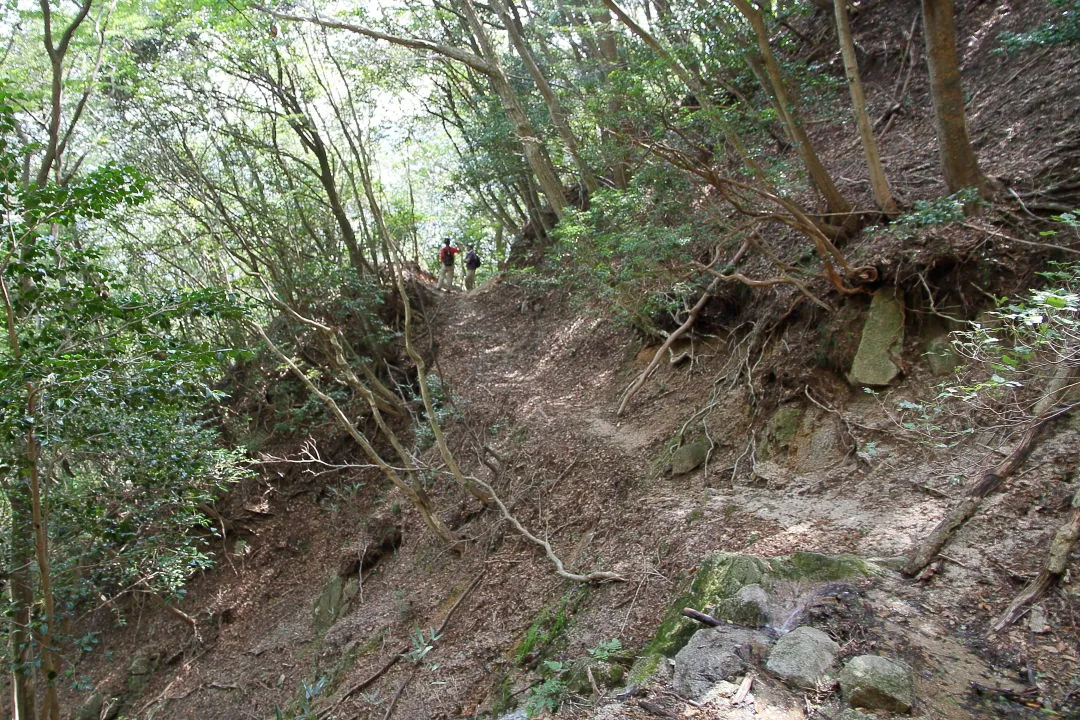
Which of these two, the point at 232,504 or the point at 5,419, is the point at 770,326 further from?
the point at 232,504

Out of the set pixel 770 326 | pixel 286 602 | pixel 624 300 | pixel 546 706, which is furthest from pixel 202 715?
pixel 770 326

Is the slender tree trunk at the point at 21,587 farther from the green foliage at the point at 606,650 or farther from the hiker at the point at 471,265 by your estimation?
the hiker at the point at 471,265

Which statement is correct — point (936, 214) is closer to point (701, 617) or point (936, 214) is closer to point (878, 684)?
point (701, 617)

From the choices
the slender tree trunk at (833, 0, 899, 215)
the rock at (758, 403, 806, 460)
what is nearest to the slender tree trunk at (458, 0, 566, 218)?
the slender tree trunk at (833, 0, 899, 215)

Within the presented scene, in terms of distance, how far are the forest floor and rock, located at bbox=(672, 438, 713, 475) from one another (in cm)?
10

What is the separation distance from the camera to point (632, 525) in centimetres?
710

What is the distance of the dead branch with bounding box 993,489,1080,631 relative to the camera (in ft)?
11.4

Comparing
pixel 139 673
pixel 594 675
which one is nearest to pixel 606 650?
pixel 594 675

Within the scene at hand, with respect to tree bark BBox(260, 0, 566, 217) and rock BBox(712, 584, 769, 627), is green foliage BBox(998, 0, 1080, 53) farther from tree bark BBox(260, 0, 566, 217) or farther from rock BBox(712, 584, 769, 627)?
rock BBox(712, 584, 769, 627)

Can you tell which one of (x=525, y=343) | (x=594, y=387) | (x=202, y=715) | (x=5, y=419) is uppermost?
(x=5, y=419)

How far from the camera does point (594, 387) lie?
11.3 meters

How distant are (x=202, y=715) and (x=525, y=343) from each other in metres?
8.72

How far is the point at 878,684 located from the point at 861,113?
226 inches

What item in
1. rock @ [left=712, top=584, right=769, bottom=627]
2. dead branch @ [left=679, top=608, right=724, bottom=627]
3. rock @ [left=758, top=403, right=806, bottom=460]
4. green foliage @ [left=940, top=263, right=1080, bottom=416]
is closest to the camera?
green foliage @ [left=940, top=263, right=1080, bottom=416]
